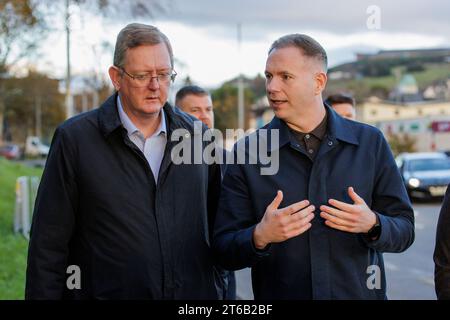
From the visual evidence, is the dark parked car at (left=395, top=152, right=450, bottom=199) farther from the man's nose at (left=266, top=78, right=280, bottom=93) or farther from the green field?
the man's nose at (left=266, top=78, right=280, bottom=93)

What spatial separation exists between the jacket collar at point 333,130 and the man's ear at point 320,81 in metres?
0.13

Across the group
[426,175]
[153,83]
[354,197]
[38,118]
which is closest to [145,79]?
[153,83]

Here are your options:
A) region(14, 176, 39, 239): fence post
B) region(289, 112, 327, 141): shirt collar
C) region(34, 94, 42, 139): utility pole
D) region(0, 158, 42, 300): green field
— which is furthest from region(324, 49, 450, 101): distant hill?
region(289, 112, 327, 141): shirt collar

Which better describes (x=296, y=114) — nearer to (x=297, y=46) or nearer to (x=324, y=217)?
(x=297, y=46)

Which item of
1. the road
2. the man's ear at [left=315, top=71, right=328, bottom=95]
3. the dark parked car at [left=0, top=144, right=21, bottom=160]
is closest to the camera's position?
the man's ear at [left=315, top=71, right=328, bottom=95]

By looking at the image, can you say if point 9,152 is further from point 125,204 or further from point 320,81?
point 320,81

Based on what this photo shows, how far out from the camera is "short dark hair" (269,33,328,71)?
338cm

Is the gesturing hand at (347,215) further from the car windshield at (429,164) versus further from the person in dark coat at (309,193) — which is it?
the car windshield at (429,164)

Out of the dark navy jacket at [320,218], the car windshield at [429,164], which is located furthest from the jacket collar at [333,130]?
the car windshield at [429,164]

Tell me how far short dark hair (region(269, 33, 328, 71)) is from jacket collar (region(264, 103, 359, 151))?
0.99ft

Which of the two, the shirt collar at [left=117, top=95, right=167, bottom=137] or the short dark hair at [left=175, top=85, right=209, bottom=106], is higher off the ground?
the short dark hair at [left=175, top=85, right=209, bottom=106]

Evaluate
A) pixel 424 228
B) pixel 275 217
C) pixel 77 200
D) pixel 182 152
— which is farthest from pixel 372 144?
pixel 424 228
